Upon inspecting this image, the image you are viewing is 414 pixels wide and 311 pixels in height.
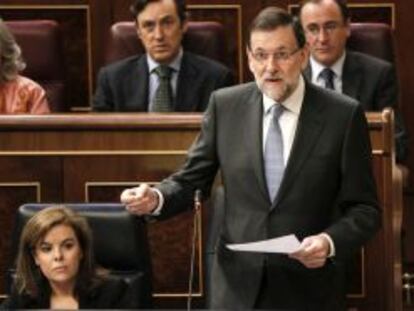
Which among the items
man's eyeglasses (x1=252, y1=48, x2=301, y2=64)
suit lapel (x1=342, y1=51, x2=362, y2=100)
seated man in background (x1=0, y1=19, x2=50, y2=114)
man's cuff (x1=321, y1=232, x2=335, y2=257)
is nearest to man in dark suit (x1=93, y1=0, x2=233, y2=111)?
seated man in background (x1=0, y1=19, x2=50, y2=114)

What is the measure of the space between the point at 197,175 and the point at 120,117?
1.92ft

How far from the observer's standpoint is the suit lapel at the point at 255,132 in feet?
8.09

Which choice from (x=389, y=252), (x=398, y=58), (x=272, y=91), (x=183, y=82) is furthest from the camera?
(x=398, y=58)

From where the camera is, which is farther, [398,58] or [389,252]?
[398,58]

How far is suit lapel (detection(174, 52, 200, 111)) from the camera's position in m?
3.72

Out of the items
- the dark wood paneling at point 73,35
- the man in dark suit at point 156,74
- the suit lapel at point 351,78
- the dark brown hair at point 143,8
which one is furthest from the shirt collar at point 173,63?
the dark wood paneling at point 73,35

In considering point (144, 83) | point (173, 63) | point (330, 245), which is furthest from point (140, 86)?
point (330, 245)

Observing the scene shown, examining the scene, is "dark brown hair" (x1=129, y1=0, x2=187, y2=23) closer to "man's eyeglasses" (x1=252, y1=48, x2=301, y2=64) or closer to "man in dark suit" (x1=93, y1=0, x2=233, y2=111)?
"man in dark suit" (x1=93, y1=0, x2=233, y2=111)

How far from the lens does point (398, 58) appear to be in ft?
14.2

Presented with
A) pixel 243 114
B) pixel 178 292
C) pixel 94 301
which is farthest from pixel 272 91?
pixel 178 292

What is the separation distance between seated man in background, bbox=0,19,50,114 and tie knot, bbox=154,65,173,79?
37 centimetres

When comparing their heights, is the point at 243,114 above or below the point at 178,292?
above

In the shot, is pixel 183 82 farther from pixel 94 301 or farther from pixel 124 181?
pixel 94 301

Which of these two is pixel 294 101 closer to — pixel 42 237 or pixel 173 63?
pixel 42 237
